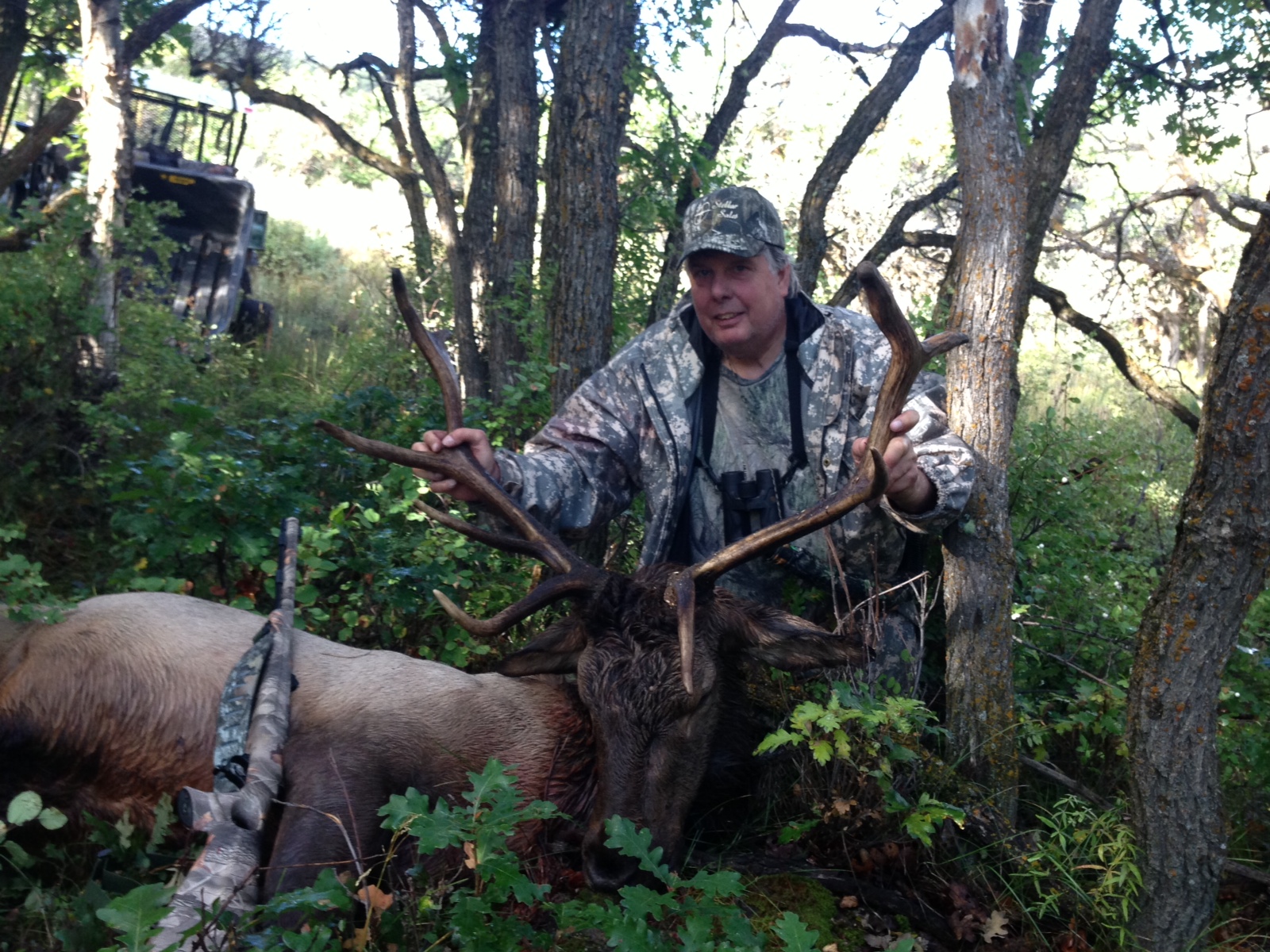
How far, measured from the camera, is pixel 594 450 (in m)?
4.74

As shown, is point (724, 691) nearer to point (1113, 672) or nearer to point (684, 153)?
point (1113, 672)

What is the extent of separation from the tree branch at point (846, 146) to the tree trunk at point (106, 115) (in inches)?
179

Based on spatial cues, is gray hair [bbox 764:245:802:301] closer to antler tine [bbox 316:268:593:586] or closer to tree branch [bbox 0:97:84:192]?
antler tine [bbox 316:268:593:586]

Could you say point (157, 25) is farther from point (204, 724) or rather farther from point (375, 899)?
point (375, 899)

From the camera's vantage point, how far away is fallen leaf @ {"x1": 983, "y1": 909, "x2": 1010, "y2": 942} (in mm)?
3203

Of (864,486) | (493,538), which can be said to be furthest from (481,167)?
(864,486)

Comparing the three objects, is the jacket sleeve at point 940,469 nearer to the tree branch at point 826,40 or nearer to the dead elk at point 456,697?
the dead elk at point 456,697

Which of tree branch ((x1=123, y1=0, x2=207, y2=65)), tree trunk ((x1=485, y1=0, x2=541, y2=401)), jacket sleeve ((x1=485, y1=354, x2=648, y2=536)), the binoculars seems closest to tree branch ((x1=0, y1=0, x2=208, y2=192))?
tree branch ((x1=123, y1=0, x2=207, y2=65))

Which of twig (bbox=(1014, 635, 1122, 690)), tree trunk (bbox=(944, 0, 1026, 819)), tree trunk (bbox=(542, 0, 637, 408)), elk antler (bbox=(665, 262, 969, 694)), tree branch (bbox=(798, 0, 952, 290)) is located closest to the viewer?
elk antler (bbox=(665, 262, 969, 694))

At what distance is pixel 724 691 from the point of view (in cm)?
390

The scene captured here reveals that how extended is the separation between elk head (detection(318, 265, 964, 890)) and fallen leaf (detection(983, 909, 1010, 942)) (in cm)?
87

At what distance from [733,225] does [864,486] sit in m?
1.38

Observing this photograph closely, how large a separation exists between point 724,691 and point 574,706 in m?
0.52

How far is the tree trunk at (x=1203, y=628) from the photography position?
2.92 m
